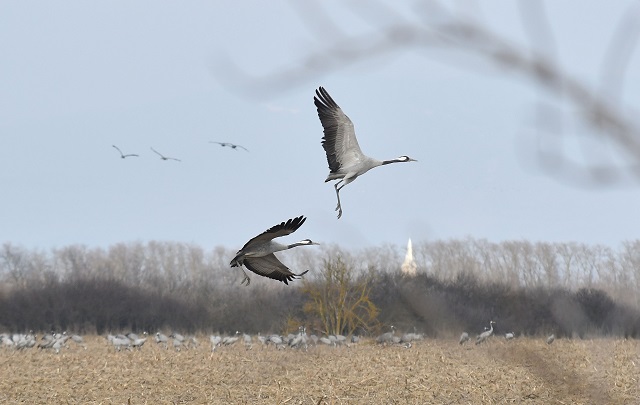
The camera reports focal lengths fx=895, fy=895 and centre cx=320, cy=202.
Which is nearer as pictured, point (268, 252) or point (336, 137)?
point (268, 252)

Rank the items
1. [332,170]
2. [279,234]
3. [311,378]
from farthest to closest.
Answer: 1. [311,378]
2. [332,170]
3. [279,234]

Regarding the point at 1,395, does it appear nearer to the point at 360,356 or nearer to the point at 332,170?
the point at 360,356

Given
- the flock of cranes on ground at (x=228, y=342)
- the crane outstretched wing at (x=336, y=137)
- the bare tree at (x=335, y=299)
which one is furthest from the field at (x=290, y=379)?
the bare tree at (x=335, y=299)

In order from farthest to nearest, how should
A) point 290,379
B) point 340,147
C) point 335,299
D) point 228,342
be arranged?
1. point 335,299
2. point 228,342
3. point 290,379
4. point 340,147

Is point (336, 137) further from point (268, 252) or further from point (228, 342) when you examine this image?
point (228, 342)

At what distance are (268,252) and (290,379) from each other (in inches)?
264

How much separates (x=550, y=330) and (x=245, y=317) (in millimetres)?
9042

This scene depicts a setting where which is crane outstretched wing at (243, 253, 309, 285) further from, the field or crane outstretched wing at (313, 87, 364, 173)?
the field

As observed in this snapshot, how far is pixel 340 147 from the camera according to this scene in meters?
5.87

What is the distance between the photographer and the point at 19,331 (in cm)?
2767

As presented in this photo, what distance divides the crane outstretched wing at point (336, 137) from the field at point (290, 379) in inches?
113

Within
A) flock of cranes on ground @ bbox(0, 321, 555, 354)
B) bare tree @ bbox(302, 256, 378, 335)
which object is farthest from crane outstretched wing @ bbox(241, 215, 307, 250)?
bare tree @ bbox(302, 256, 378, 335)

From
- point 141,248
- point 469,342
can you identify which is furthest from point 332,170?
point 141,248

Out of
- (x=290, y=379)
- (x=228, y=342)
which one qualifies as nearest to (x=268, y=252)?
(x=290, y=379)
